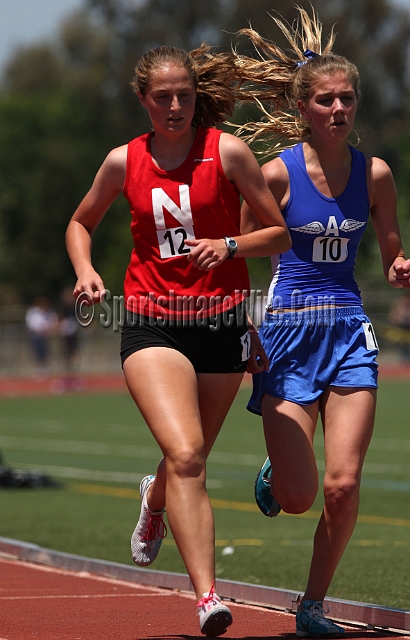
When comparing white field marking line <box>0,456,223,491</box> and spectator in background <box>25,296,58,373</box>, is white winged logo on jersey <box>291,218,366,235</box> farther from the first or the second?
spectator in background <box>25,296,58,373</box>

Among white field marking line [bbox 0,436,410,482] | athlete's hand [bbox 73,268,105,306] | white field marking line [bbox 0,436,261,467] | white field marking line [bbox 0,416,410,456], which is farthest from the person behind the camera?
white field marking line [bbox 0,416,410,456]

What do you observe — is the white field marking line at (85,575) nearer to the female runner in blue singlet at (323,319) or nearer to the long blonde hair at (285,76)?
the female runner in blue singlet at (323,319)

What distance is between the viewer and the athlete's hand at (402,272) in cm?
549

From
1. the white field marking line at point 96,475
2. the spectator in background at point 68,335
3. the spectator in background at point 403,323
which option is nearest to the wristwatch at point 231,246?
the white field marking line at point 96,475

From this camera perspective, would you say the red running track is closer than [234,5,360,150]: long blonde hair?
Yes

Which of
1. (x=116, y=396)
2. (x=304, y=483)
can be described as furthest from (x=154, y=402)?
(x=116, y=396)

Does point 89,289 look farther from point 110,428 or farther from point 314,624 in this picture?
point 110,428

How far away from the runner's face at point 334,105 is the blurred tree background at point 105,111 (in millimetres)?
39443

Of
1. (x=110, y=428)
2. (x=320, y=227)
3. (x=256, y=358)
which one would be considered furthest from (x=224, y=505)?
(x=110, y=428)

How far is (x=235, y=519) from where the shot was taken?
1090cm

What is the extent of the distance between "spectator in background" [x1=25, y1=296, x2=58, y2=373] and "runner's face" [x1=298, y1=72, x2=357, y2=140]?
104 ft

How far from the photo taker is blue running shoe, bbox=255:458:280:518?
5.87 metres

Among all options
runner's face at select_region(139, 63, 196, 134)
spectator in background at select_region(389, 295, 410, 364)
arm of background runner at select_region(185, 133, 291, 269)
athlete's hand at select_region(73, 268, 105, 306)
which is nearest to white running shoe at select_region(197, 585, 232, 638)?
athlete's hand at select_region(73, 268, 105, 306)


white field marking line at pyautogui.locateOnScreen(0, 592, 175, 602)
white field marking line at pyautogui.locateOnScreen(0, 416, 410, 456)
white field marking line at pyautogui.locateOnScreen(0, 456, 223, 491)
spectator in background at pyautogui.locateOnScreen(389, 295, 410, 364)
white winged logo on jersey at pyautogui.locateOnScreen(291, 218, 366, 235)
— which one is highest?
white winged logo on jersey at pyautogui.locateOnScreen(291, 218, 366, 235)
